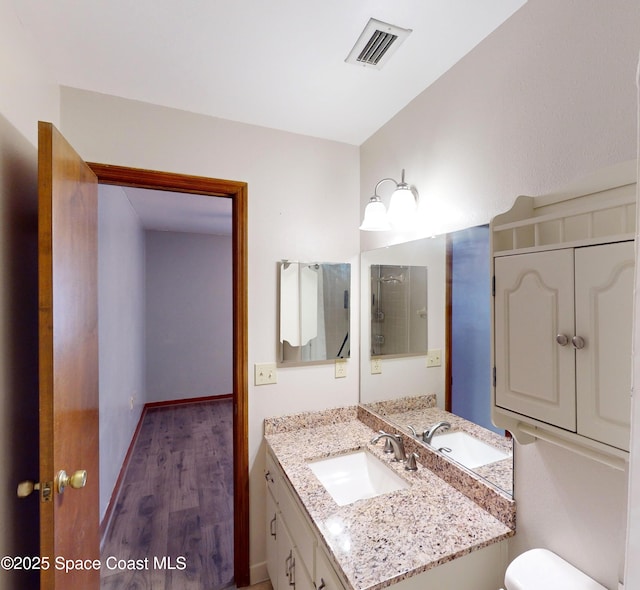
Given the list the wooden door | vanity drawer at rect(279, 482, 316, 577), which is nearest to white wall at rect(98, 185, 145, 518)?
the wooden door

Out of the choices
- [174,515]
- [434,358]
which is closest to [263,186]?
[434,358]

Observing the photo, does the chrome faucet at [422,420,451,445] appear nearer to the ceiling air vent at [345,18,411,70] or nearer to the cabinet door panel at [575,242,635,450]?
the cabinet door panel at [575,242,635,450]

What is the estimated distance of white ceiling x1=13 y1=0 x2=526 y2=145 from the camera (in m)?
1.03

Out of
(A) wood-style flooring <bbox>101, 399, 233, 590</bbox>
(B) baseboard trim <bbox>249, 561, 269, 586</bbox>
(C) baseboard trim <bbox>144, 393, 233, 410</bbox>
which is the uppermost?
(B) baseboard trim <bbox>249, 561, 269, 586</bbox>

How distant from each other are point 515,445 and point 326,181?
1521 mm

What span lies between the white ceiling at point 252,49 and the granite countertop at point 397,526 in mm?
1617

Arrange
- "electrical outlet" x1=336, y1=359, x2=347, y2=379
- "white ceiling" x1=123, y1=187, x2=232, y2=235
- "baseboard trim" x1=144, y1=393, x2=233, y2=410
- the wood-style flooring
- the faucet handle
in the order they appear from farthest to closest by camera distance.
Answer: "baseboard trim" x1=144, y1=393, x2=233, y2=410
"white ceiling" x1=123, y1=187, x2=232, y2=235
"electrical outlet" x1=336, y1=359, x2=347, y2=379
the wood-style flooring
the faucet handle

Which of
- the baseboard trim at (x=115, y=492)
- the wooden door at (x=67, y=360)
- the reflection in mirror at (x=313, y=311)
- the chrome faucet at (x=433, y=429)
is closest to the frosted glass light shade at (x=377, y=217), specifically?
the reflection in mirror at (x=313, y=311)

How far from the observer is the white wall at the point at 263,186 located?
1492 mm

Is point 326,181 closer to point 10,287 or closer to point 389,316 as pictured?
point 389,316

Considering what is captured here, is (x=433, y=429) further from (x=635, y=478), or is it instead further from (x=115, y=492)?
(x=115, y=492)

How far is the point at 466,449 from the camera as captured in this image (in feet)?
4.22

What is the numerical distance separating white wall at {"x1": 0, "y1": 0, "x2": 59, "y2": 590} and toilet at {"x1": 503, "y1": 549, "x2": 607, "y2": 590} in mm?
1383

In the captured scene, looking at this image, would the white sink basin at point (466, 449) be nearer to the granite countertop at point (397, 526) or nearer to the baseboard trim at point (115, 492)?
the granite countertop at point (397, 526)
